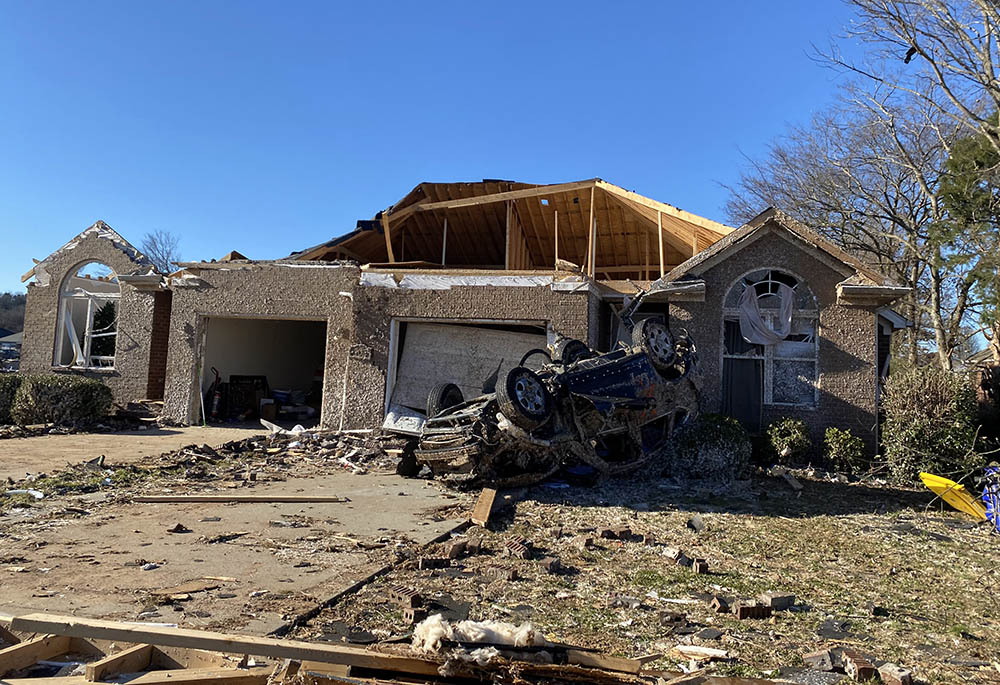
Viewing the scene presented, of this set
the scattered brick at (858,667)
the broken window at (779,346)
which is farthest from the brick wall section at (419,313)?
the scattered brick at (858,667)

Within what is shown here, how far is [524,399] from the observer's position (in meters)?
8.42

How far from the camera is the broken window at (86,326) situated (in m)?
18.0

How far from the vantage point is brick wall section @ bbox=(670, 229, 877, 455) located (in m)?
12.7

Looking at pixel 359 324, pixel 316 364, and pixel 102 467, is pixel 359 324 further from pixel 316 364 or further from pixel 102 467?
pixel 316 364

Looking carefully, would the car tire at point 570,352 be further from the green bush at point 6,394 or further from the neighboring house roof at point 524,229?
the green bush at point 6,394

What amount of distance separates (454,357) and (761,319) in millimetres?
6252

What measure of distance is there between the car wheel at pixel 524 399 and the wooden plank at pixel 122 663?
16.9 ft

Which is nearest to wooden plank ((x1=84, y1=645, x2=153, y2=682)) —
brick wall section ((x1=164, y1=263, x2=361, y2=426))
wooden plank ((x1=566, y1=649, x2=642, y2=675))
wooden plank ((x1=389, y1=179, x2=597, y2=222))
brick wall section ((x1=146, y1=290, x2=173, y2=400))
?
wooden plank ((x1=566, y1=649, x2=642, y2=675))

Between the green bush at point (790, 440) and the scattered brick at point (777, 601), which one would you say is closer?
the scattered brick at point (777, 601)

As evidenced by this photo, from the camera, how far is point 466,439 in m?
8.52

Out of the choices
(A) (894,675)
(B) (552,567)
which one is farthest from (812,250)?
(A) (894,675)

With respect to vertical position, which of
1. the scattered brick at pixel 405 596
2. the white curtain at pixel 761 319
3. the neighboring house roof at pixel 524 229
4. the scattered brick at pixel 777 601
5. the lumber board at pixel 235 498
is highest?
the neighboring house roof at pixel 524 229

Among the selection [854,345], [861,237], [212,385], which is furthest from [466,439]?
[861,237]

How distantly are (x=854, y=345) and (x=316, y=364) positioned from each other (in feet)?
51.5
